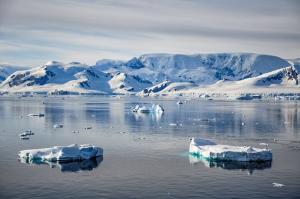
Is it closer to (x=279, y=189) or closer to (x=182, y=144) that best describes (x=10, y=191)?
(x=279, y=189)

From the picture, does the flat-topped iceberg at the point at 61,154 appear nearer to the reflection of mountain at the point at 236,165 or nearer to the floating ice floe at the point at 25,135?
the reflection of mountain at the point at 236,165

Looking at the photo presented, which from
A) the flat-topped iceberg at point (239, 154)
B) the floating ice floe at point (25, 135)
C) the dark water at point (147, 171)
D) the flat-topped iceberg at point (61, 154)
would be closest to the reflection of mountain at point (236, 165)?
the dark water at point (147, 171)

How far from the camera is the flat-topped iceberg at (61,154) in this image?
196ft

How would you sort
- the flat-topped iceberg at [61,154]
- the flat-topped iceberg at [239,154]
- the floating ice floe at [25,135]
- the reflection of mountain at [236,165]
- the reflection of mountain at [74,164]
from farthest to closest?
the floating ice floe at [25,135] < the flat-topped iceberg at [239,154] < the flat-topped iceberg at [61,154] < the reflection of mountain at [236,165] < the reflection of mountain at [74,164]

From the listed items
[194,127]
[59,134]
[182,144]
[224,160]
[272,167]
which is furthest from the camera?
A: [194,127]

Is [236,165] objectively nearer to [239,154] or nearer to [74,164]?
[239,154]

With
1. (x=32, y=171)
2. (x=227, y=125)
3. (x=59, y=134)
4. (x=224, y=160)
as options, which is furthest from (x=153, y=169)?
(x=227, y=125)

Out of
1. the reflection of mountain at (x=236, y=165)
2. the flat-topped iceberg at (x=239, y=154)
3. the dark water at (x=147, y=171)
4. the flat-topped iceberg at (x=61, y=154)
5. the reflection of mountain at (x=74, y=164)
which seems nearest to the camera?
the dark water at (x=147, y=171)

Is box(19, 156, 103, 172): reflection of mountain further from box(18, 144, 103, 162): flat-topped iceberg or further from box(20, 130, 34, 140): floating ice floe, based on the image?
box(20, 130, 34, 140): floating ice floe

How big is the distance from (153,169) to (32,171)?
589 inches

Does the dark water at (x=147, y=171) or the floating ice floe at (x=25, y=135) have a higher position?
the floating ice floe at (x=25, y=135)

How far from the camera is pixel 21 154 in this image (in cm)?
6178

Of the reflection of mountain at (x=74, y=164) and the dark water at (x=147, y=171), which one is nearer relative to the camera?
the dark water at (x=147, y=171)

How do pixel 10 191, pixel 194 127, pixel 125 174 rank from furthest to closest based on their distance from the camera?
1. pixel 194 127
2. pixel 125 174
3. pixel 10 191
